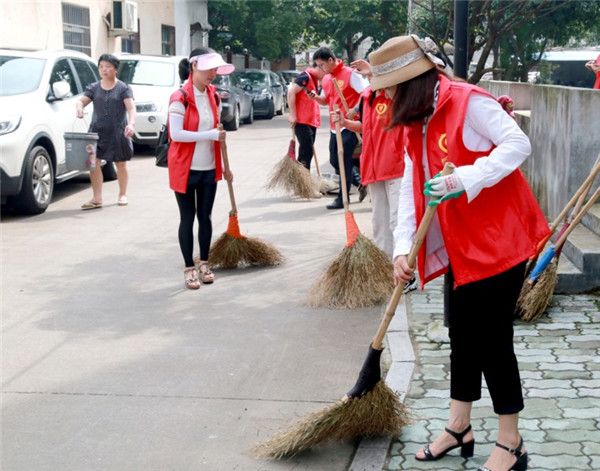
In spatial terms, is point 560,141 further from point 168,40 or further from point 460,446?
point 168,40

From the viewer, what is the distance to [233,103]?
22781mm

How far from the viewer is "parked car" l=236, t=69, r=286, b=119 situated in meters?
28.1

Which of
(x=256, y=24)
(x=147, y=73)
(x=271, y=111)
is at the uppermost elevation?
(x=256, y=24)

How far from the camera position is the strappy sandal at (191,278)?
23.6 ft

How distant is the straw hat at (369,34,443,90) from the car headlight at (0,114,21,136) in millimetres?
7133

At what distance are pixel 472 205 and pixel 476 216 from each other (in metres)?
0.05

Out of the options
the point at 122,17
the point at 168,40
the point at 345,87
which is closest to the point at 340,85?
the point at 345,87

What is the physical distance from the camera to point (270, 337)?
5.94 m

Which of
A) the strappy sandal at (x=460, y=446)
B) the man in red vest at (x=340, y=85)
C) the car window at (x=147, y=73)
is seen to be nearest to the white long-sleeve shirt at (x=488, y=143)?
the strappy sandal at (x=460, y=446)

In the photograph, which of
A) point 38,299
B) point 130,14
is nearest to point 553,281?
point 38,299

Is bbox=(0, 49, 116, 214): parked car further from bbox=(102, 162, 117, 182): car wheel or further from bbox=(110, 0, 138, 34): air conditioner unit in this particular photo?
bbox=(110, 0, 138, 34): air conditioner unit

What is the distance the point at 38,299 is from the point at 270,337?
2026mm

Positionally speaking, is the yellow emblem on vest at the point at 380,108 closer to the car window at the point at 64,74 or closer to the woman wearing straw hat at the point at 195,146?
the woman wearing straw hat at the point at 195,146

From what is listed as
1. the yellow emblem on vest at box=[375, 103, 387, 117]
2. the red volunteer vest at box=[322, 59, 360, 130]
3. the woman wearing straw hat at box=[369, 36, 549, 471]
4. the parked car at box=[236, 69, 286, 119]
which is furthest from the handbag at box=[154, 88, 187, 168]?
the parked car at box=[236, 69, 286, 119]
